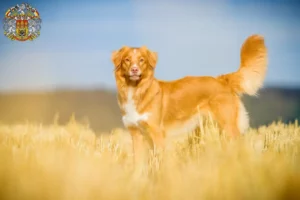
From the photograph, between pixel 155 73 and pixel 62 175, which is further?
pixel 155 73

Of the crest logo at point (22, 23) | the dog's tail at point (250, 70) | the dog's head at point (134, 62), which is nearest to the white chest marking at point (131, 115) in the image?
the dog's head at point (134, 62)

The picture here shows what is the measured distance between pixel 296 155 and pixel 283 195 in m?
0.30

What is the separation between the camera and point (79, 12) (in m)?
2.29

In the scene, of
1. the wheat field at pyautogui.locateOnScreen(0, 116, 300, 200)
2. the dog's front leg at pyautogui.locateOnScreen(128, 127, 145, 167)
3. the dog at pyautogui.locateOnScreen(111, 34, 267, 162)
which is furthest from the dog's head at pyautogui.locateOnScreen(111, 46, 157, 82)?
the wheat field at pyautogui.locateOnScreen(0, 116, 300, 200)

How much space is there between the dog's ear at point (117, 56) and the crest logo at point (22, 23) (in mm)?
485

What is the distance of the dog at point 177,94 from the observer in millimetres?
2229

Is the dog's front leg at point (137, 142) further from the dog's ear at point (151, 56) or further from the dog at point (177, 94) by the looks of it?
the dog's ear at point (151, 56)

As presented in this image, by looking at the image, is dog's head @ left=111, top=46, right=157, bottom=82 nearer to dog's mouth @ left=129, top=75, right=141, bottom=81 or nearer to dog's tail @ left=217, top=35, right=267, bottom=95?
dog's mouth @ left=129, top=75, right=141, bottom=81

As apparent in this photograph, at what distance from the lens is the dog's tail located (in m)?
2.29

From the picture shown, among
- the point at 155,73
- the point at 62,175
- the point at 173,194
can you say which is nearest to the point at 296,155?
the point at 173,194

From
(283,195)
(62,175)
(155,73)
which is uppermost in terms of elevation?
(155,73)

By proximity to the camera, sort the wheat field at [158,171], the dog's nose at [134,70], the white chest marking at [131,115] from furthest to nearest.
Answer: the white chest marking at [131,115] → the dog's nose at [134,70] → the wheat field at [158,171]

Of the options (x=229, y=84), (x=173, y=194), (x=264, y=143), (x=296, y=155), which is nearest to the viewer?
(x=173, y=194)

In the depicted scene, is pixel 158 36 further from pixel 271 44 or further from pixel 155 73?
pixel 271 44
